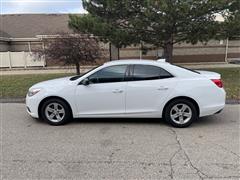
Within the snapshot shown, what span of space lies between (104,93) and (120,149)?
1.56 m

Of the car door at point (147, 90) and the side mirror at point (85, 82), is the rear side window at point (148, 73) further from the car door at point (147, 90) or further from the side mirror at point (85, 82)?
the side mirror at point (85, 82)

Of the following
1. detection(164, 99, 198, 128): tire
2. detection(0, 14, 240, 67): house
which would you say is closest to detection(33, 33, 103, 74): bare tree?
detection(164, 99, 198, 128): tire

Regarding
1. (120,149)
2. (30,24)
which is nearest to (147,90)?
(120,149)

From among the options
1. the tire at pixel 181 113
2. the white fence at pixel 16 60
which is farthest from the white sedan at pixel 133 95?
the white fence at pixel 16 60

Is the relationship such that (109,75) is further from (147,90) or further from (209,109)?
(209,109)

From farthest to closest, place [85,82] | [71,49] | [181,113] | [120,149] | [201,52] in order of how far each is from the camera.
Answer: [201,52] < [71,49] < [85,82] < [181,113] < [120,149]

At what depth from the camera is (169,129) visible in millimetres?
5215

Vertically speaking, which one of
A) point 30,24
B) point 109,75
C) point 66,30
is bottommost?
point 109,75

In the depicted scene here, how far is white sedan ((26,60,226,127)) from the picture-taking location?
210 inches

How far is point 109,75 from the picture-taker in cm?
553

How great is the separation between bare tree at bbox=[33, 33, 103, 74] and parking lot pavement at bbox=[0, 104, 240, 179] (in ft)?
17.2

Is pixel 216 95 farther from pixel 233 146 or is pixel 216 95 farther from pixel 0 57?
pixel 0 57

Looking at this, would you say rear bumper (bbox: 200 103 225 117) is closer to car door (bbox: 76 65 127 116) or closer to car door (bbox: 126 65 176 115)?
car door (bbox: 126 65 176 115)

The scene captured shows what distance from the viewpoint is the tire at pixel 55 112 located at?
5523 millimetres
